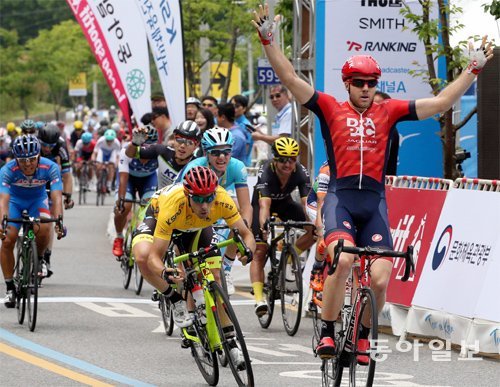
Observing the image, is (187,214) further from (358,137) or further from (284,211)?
(284,211)

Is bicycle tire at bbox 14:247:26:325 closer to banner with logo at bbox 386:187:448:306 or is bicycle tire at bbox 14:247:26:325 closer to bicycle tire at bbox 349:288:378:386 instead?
banner with logo at bbox 386:187:448:306

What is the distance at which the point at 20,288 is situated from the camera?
13758mm

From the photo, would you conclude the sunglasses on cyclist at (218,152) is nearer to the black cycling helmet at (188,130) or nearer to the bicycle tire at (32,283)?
the black cycling helmet at (188,130)

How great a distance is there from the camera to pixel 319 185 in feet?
43.7

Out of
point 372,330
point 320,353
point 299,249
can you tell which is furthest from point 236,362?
point 299,249

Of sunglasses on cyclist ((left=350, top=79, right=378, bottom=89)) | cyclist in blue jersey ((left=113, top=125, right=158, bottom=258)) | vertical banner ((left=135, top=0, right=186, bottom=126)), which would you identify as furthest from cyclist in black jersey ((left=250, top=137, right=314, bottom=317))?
vertical banner ((left=135, top=0, right=186, bottom=126))

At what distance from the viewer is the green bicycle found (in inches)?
372

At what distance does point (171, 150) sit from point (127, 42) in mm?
6242

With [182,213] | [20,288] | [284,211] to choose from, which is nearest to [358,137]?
[182,213]

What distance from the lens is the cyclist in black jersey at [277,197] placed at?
13.9 m

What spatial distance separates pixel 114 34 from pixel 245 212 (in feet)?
31.3

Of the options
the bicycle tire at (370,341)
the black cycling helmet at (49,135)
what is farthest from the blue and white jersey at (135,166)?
the bicycle tire at (370,341)

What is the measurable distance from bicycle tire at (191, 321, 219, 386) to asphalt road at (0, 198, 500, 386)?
0.41ft

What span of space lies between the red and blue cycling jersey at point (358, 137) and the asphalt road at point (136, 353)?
170 centimetres
